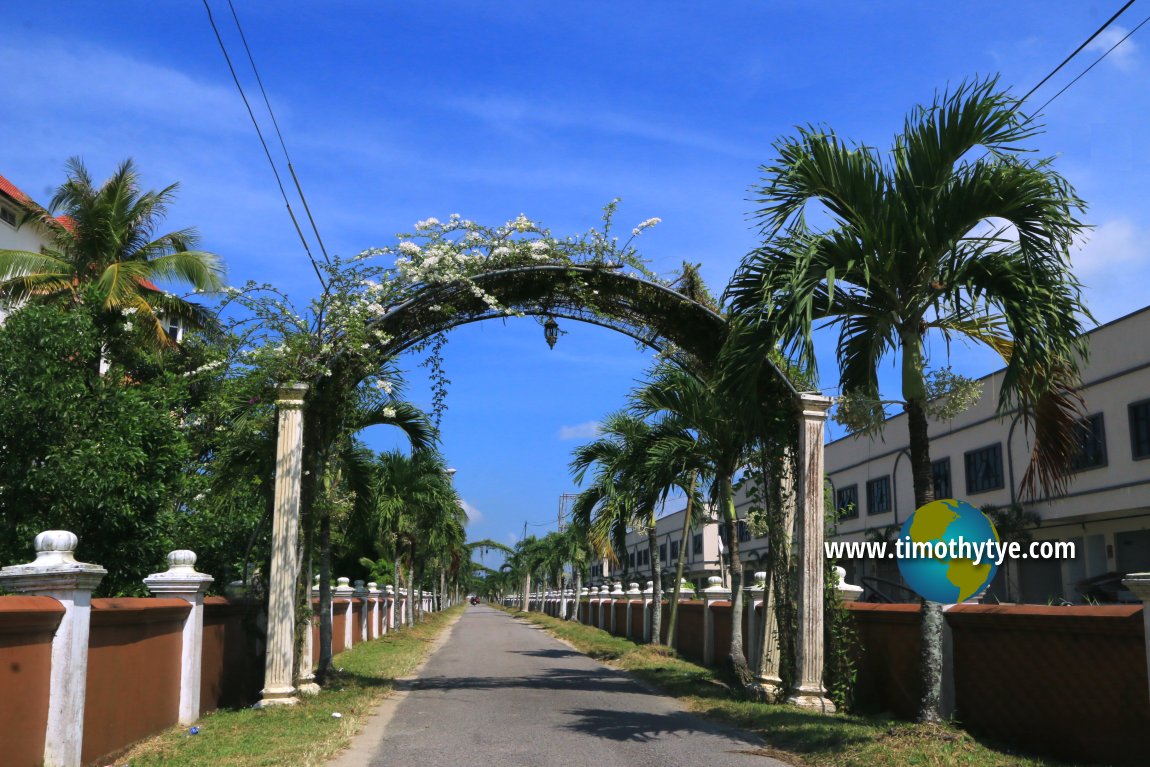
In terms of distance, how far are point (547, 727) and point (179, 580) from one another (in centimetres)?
410

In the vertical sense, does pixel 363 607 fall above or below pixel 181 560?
below

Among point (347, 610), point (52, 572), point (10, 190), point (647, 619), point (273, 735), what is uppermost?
point (10, 190)

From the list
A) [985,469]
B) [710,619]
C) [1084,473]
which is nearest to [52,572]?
[710,619]

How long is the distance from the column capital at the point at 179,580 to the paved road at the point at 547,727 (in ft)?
8.15

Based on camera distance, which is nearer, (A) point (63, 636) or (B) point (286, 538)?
(A) point (63, 636)

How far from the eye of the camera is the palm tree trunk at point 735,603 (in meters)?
15.7

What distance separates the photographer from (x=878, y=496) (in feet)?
131

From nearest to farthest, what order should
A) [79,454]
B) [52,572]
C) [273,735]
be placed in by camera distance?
[52,572], [273,735], [79,454]

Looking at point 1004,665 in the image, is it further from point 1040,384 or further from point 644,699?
point 644,699

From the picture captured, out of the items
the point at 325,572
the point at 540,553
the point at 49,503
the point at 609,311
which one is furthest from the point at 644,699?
the point at 540,553

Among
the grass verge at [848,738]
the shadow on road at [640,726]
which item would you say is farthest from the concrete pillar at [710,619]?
the shadow on road at [640,726]

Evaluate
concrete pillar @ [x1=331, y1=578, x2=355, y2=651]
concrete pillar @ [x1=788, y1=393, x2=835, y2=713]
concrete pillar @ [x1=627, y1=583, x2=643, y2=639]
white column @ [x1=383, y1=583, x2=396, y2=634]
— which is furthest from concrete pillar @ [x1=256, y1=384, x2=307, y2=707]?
white column @ [x1=383, y1=583, x2=396, y2=634]

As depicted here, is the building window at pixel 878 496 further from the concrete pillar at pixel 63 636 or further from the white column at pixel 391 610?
the concrete pillar at pixel 63 636

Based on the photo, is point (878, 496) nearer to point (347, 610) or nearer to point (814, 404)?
point (347, 610)
